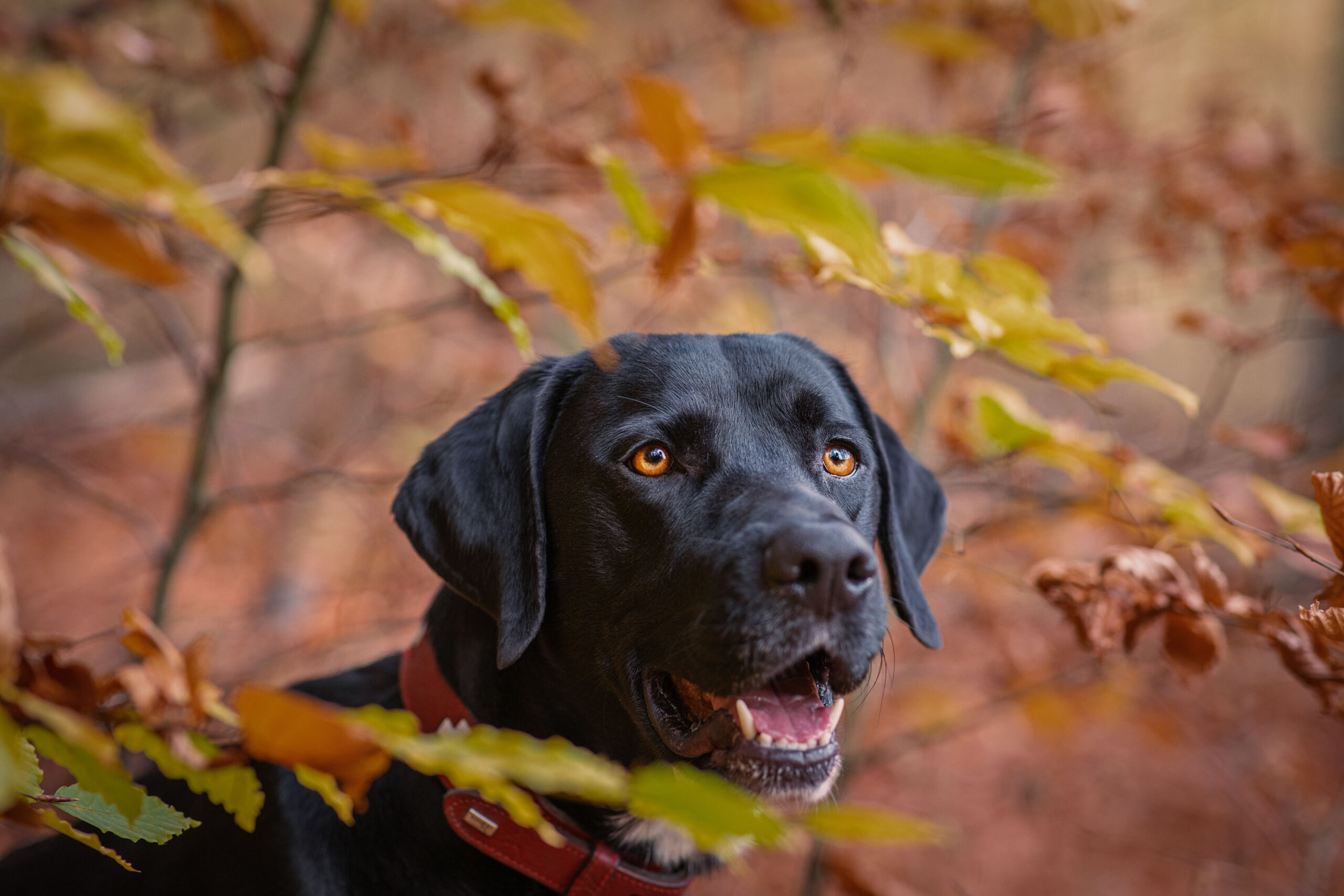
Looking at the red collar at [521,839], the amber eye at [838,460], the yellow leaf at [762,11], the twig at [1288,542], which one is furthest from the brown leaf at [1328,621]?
the yellow leaf at [762,11]

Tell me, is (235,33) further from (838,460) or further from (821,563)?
(821,563)

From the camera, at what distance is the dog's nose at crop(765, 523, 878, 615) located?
5.30 feet

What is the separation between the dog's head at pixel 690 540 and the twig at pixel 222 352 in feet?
2.81

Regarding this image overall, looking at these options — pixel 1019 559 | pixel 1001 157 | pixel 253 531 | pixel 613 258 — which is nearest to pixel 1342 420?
pixel 1019 559

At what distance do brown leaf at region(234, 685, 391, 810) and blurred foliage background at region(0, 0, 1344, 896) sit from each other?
447 millimetres

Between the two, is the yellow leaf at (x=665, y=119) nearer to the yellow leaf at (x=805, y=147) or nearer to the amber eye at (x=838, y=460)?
the yellow leaf at (x=805, y=147)

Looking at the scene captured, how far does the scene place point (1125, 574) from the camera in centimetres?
189

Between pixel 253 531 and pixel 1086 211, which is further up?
pixel 1086 211

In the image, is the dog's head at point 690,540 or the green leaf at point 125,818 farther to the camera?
the dog's head at point 690,540

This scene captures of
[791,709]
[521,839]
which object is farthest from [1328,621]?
[521,839]

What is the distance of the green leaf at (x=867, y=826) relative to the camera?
716 millimetres

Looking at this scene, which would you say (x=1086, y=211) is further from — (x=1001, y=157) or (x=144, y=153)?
(x=144, y=153)

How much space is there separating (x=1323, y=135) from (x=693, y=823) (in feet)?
33.2

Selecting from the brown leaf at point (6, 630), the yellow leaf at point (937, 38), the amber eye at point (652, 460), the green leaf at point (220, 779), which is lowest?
the amber eye at point (652, 460)
